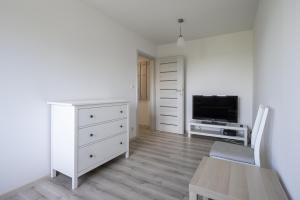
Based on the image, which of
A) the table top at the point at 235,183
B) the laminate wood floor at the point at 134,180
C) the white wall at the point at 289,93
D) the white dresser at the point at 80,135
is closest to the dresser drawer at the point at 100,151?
the white dresser at the point at 80,135

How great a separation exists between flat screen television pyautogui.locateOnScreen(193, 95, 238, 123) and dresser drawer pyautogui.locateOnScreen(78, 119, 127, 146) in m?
2.12

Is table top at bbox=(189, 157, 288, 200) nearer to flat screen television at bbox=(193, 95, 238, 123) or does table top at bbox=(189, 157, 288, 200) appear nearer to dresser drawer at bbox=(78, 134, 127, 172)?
dresser drawer at bbox=(78, 134, 127, 172)

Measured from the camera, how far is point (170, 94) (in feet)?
14.4

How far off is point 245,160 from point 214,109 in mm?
2241

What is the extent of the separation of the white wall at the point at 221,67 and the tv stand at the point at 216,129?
13.7 inches

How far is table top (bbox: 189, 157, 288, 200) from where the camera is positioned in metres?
0.92

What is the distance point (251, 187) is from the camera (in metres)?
0.99

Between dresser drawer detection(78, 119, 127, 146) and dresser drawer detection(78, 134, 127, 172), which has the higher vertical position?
dresser drawer detection(78, 119, 127, 146)

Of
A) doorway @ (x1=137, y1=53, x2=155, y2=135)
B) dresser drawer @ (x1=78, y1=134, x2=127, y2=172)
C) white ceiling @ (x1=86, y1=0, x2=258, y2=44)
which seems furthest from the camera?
doorway @ (x1=137, y1=53, x2=155, y2=135)

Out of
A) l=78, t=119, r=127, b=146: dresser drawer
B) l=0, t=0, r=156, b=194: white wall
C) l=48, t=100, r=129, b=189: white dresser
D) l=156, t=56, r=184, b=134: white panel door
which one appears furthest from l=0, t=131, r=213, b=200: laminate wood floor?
l=156, t=56, r=184, b=134: white panel door

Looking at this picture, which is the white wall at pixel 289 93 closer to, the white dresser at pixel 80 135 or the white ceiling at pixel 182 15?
the white ceiling at pixel 182 15

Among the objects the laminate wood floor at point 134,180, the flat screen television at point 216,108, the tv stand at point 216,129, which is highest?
the flat screen television at point 216,108

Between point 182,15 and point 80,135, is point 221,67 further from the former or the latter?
point 80,135

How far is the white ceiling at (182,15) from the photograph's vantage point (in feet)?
8.29
